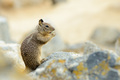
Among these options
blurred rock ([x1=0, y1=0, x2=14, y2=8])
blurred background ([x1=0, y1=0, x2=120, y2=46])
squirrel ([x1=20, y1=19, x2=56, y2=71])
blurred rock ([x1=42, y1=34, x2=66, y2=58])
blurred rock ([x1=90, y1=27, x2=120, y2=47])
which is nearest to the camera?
squirrel ([x1=20, y1=19, x2=56, y2=71])

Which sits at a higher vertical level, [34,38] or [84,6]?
[84,6]

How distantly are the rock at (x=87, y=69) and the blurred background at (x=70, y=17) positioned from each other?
46.7ft

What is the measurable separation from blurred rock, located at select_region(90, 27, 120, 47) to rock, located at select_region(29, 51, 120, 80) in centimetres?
1488

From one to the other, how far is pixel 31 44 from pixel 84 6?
22.5 metres

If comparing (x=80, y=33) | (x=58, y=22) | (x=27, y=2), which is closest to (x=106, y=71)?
(x=80, y=33)

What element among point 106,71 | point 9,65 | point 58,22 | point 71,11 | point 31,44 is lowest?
point 9,65

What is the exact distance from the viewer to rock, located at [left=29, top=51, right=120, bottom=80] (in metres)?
4.35

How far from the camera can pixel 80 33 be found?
22.9 meters

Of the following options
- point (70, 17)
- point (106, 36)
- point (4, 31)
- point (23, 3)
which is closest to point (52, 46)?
point (4, 31)

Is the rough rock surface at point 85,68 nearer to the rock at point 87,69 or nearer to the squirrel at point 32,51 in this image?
the rock at point 87,69

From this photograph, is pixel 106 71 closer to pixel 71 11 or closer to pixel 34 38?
pixel 34 38

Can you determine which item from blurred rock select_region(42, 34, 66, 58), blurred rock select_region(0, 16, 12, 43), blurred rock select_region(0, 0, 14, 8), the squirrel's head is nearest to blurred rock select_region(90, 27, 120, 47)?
blurred rock select_region(42, 34, 66, 58)

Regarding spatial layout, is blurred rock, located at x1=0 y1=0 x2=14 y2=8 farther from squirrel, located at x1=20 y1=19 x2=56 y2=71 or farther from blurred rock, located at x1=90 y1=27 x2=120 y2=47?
squirrel, located at x1=20 y1=19 x2=56 y2=71

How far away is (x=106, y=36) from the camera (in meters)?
20.2
